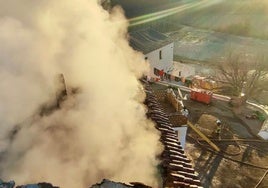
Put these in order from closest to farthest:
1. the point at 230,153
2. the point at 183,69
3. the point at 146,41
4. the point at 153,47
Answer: the point at 230,153 → the point at 153,47 → the point at 146,41 → the point at 183,69

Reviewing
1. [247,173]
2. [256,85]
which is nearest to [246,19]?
[256,85]

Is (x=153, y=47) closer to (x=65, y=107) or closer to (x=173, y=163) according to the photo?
(x=65, y=107)

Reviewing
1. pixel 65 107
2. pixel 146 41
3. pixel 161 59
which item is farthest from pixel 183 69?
pixel 65 107

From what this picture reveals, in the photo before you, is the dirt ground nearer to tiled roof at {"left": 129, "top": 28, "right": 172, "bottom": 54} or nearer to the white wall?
tiled roof at {"left": 129, "top": 28, "right": 172, "bottom": 54}

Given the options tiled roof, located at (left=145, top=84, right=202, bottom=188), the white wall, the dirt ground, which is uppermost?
tiled roof, located at (left=145, top=84, right=202, bottom=188)

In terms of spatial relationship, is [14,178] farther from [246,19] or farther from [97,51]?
[246,19]

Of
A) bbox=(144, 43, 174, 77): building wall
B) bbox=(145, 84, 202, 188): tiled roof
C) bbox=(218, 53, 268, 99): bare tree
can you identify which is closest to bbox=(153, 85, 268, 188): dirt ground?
bbox=(218, 53, 268, 99): bare tree

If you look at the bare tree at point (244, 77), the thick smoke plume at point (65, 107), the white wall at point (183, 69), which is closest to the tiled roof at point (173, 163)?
the thick smoke plume at point (65, 107)
